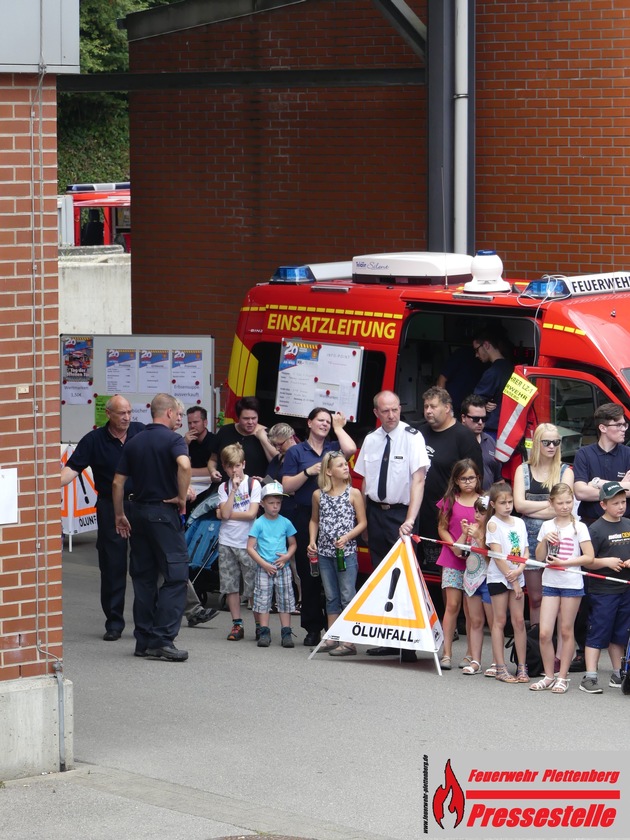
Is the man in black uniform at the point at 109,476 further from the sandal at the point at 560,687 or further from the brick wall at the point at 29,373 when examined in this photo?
the sandal at the point at 560,687

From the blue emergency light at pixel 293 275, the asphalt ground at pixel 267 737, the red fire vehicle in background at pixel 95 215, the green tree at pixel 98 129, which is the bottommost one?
the asphalt ground at pixel 267 737

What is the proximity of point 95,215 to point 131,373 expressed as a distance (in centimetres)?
2479

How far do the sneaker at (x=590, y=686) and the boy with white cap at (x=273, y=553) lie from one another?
235 cm

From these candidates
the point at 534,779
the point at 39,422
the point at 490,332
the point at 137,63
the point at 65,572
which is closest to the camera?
the point at 534,779

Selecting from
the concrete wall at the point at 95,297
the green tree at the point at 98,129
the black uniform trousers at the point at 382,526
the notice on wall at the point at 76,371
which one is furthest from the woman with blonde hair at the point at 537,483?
the green tree at the point at 98,129

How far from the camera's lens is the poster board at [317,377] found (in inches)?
467

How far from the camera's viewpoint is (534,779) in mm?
6480

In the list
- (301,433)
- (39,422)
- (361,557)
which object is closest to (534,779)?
(39,422)

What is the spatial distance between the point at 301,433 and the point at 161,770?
203 inches

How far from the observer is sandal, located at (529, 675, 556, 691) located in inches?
374

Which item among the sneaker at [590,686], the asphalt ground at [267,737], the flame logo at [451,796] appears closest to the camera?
the flame logo at [451,796]

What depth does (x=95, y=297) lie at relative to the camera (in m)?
30.0

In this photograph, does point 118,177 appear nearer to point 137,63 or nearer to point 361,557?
point 137,63

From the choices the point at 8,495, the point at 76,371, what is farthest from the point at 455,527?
the point at 76,371
